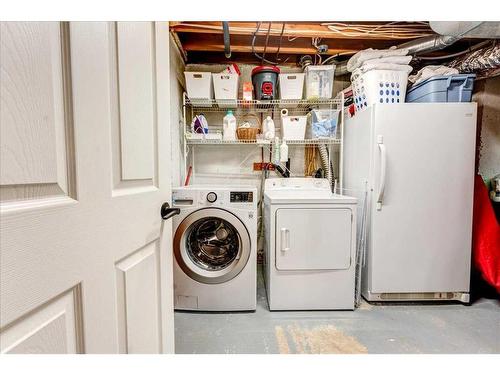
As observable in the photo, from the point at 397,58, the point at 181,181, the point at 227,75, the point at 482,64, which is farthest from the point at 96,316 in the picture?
the point at 482,64

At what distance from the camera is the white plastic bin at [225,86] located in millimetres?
2090

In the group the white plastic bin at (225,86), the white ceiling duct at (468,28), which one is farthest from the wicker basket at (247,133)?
the white ceiling duct at (468,28)

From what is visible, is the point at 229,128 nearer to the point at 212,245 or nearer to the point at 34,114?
the point at 212,245

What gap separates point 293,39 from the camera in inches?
83.4

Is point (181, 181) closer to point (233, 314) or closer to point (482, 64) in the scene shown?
point (233, 314)

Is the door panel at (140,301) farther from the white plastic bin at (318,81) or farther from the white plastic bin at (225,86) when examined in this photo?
the white plastic bin at (318,81)

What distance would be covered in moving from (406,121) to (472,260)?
1346mm

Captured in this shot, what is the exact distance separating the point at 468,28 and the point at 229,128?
6.31ft

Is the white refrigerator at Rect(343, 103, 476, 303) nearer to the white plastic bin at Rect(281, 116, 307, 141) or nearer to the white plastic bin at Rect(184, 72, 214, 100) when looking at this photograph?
the white plastic bin at Rect(281, 116, 307, 141)

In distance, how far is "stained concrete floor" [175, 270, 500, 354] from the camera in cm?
136

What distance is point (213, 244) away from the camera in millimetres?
1883

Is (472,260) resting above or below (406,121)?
below

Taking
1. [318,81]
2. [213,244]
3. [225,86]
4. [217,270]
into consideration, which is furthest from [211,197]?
[318,81]

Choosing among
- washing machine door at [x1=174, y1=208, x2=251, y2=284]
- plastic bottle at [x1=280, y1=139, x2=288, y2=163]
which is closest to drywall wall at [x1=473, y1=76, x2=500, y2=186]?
plastic bottle at [x1=280, y1=139, x2=288, y2=163]
